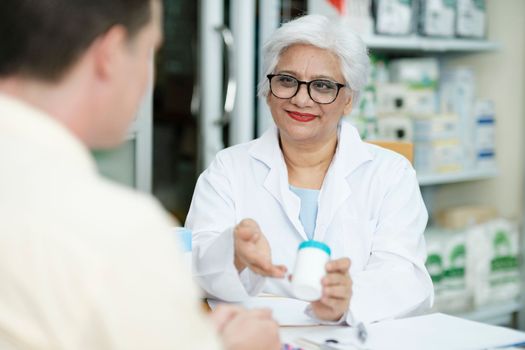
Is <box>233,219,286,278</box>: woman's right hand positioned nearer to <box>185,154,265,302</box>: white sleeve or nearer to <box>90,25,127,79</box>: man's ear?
<box>185,154,265,302</box>: white sleeve

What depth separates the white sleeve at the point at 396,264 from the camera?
5.85 ft

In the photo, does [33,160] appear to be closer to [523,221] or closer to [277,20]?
[277,20]

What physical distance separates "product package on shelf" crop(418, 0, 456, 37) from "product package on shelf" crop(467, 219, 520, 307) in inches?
36.7

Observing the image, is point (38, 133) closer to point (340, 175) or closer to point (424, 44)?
point (340, 175)

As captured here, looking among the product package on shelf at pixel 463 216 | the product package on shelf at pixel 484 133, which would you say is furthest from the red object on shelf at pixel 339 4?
the product package on shelf at pixel 463 216

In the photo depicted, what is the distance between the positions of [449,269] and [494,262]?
30 centimetres

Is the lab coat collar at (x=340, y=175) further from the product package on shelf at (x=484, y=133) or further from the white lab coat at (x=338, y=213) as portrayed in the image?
the product package on shelf at (x=484, y=133)

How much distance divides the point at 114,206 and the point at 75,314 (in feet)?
0.36

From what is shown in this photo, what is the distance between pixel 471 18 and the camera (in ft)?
12.5

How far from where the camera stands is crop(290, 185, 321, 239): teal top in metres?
2.15

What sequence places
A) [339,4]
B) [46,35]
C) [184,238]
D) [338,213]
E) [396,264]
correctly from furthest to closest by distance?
[339,4], [338,213], [396,264], [184,238], [46,35]

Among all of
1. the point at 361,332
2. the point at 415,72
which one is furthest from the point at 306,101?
the point at 415,72

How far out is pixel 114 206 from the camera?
78 cm

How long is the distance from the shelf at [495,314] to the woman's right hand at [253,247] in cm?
226
